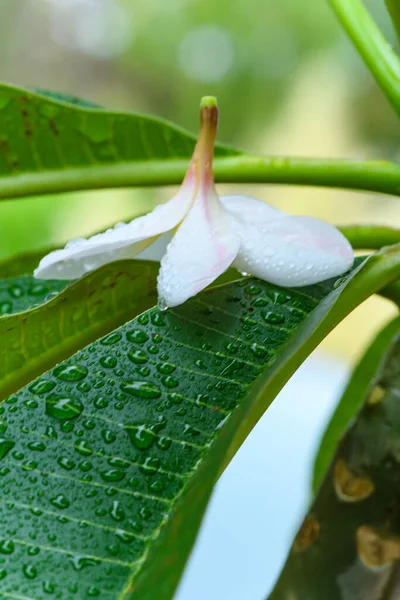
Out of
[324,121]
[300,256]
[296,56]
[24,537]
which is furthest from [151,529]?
[296,56]

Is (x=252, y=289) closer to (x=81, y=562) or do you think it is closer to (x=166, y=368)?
(x=166, y=368)

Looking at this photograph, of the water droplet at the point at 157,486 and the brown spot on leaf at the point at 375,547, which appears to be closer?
the water droplet at the point at 157,486

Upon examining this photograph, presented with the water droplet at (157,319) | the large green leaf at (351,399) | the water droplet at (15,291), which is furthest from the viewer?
the large green leaf at (351,399)

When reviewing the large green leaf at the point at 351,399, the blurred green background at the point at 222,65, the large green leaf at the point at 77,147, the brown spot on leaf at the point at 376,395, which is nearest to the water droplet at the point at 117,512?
the brown spot on leaf at the point at 376,395

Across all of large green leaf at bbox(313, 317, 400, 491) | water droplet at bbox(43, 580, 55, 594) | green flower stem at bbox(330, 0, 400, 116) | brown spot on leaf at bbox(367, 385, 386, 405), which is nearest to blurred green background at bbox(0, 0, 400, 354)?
large green leaf at bbox(313, 317, 400, 491)

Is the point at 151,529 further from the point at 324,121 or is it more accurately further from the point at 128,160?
the point at 324,121

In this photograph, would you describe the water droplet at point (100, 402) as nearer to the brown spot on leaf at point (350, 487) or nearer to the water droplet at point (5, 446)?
the water droplet at point (5, 446)
